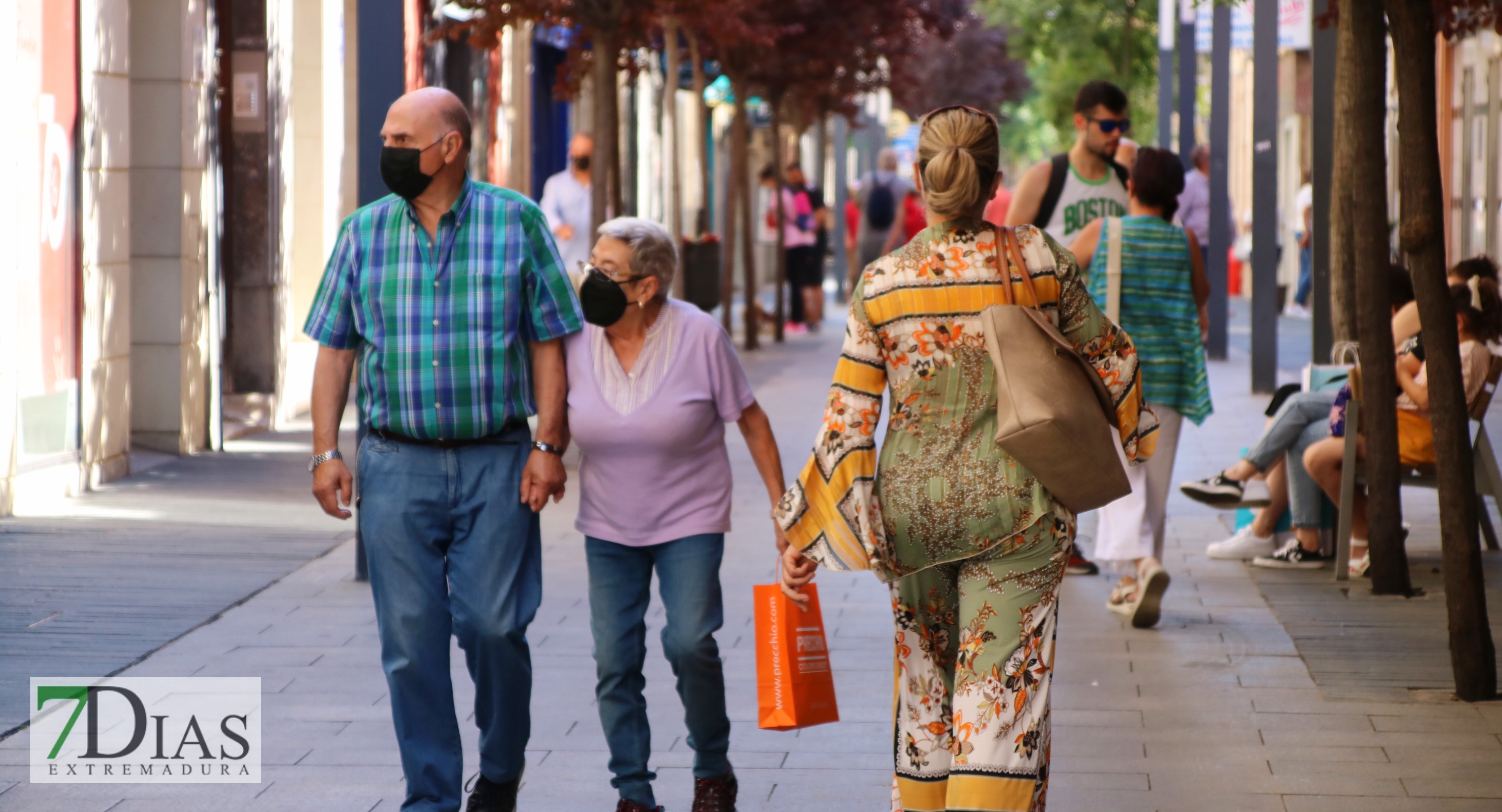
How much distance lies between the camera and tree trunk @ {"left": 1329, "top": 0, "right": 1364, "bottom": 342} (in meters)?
8.29

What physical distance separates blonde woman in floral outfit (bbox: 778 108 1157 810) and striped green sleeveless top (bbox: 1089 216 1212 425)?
3225mm

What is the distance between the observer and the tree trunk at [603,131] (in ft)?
40.7

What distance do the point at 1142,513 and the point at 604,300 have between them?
321 cm

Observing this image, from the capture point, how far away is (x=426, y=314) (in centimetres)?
445

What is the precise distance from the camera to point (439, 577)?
455 centimetres

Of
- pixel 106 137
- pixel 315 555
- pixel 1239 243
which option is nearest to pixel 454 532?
pixel 315 555

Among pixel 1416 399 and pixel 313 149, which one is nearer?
→ pixel 1416 399

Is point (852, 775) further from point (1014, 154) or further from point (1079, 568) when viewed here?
point (1014, 154)

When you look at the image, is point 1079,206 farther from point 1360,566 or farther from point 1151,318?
point 1360,566

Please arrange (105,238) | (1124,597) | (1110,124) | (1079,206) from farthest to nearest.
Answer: (105,238), (1079,206), (1110,124), (1124,597)

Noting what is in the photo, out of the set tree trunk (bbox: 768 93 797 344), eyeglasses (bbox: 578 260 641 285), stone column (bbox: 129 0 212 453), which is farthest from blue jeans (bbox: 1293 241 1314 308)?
eyeglasses (bbox: 578 260 641 285)

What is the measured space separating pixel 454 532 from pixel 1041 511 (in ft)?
4.72

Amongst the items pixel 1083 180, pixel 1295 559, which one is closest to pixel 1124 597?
pixel 1295 559

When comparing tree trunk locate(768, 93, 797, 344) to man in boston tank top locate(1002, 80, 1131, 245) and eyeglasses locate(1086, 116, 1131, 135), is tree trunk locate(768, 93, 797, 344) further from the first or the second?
eyeglasses locate(1086, 116, 1131, 135)
